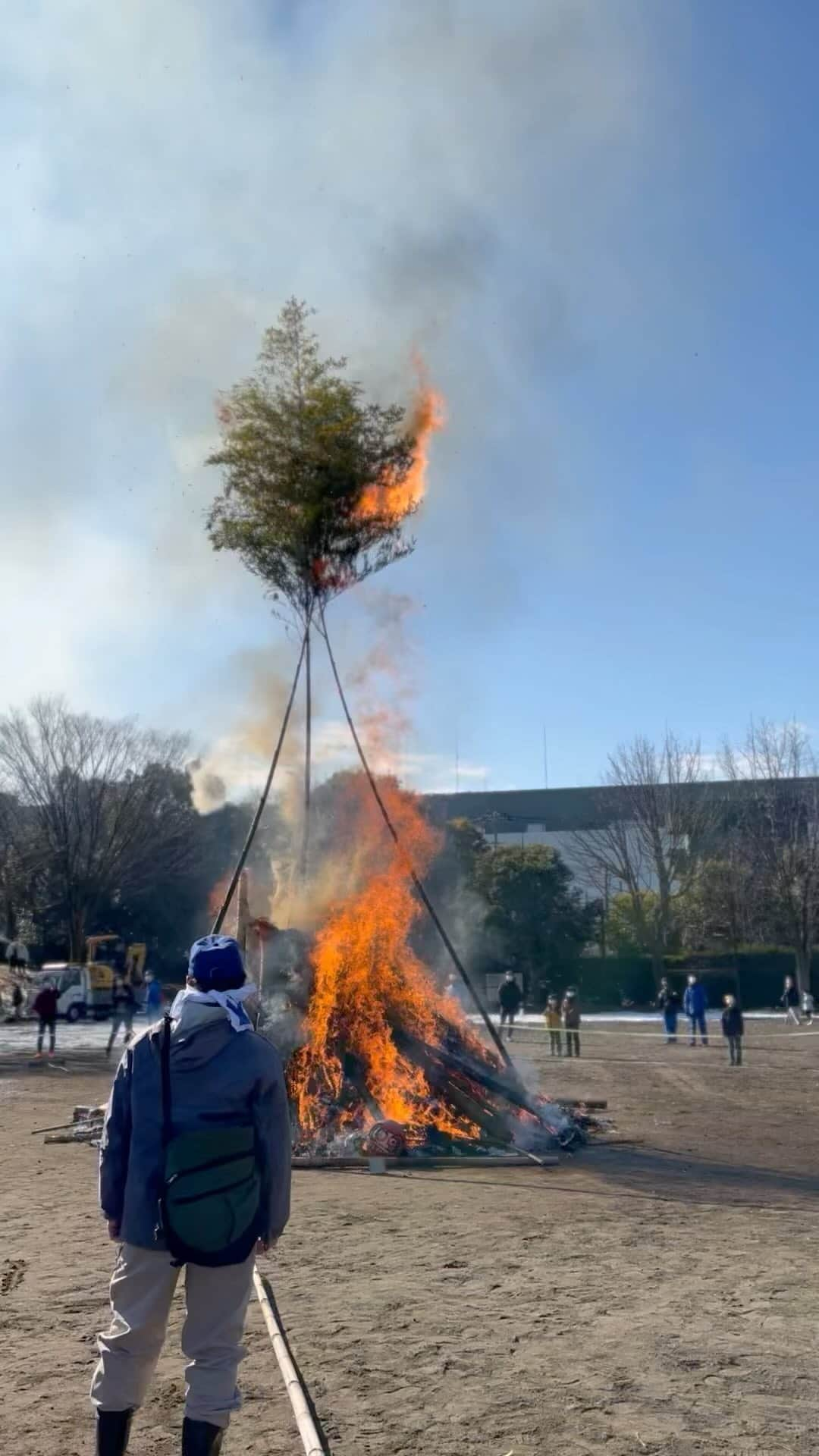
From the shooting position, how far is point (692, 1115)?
15.7 metres

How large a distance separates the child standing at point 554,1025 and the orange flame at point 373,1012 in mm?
10093

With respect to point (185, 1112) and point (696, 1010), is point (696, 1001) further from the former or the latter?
point (185, 1112)

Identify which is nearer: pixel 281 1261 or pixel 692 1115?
pixel 281 1261

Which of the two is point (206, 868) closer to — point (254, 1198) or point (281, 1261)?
point (281, 1261)

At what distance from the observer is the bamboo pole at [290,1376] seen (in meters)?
4.28

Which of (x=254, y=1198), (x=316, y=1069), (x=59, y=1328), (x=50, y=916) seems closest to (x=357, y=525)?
(x=316, y=1069)

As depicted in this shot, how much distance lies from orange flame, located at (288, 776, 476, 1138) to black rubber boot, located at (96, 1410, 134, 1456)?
9.51m

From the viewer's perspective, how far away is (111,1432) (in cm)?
377

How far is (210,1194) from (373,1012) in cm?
1065

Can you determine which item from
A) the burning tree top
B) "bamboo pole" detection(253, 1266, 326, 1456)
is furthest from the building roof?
"bamboo pole" detection(253, 1266, 326, 1456)

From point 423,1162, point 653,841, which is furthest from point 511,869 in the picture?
point 423,1162

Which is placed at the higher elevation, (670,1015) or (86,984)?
(86,984)

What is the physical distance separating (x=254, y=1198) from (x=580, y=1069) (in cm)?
1916

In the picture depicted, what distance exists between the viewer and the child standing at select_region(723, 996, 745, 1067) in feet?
72.2
